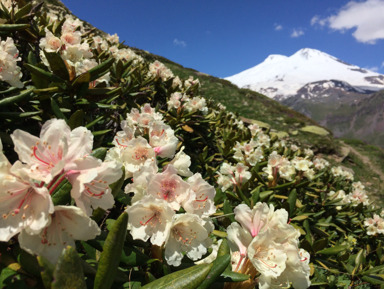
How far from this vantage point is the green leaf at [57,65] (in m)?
1.67

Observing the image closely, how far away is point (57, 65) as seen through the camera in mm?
1713

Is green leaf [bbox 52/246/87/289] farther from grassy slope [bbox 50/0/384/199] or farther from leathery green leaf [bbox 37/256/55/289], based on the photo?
grassy slope [bbox 50/0/384/199]

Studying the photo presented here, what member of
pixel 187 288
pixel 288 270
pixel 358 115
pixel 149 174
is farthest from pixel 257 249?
pixel 358 115

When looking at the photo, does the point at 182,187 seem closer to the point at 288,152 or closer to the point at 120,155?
the point at 120,155

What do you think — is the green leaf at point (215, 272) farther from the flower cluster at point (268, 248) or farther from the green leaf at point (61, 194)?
the green leaf at point (61, 194)

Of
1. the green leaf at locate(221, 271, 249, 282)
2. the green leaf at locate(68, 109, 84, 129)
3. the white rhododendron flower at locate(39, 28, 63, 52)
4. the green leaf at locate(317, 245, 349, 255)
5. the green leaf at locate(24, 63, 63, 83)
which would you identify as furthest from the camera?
the green leaf at locate(317, 245, 349, 255)

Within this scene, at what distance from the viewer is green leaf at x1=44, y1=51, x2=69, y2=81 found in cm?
167

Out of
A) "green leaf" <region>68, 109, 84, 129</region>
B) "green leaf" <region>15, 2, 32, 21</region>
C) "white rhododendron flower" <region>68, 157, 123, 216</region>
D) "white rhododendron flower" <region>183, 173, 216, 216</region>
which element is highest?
"green leaf" <region>15, 2, 32, 21</region>

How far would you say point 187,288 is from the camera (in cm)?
85

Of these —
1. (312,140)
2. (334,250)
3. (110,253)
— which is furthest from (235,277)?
(312,140)

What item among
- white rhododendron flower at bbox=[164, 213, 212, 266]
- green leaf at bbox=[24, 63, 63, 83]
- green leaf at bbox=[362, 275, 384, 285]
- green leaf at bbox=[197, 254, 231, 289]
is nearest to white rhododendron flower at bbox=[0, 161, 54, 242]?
white rhododendron flower at bbox=[164, 213, 212, 266]

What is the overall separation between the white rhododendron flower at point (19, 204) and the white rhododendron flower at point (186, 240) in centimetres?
50

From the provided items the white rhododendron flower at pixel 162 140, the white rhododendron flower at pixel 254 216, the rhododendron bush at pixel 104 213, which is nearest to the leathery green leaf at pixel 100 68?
the rhododendron bush at pixel 104 213

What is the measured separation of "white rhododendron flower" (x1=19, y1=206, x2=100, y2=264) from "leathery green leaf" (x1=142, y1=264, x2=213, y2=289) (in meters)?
0.30
